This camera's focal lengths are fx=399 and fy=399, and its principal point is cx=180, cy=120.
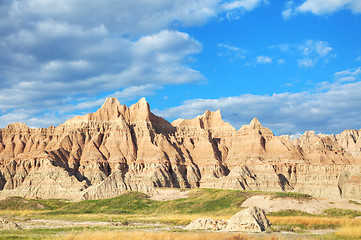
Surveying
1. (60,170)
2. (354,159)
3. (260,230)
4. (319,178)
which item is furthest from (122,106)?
(260,230)

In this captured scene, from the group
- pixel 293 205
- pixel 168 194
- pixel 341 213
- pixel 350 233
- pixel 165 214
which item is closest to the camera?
pixel 350 233

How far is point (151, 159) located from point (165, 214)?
257 feet

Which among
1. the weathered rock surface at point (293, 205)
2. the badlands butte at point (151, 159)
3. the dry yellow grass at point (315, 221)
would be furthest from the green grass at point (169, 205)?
the badlands butte at point (151, 159)

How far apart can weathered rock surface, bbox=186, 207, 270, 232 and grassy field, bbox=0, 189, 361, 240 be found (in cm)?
153

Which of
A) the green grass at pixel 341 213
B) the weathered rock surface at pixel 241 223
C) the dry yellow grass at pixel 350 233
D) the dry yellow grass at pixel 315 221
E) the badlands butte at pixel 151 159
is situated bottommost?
the green grass at pixel 341 213

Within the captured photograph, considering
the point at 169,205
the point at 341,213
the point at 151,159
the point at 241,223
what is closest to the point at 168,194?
the point at 169,205

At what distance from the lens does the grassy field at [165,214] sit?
37594mm

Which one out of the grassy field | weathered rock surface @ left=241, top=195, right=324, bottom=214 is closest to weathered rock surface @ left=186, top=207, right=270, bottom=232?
the grassy field

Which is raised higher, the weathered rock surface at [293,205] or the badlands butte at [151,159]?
the badlands butte at [151,159]

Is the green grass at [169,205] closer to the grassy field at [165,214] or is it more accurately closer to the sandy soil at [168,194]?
the grassy field at [165,214]

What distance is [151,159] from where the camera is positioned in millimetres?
142375

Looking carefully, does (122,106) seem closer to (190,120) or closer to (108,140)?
(108,140)

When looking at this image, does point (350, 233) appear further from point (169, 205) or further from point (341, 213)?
point (169, 205)

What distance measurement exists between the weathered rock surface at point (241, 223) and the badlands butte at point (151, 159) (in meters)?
70.7
